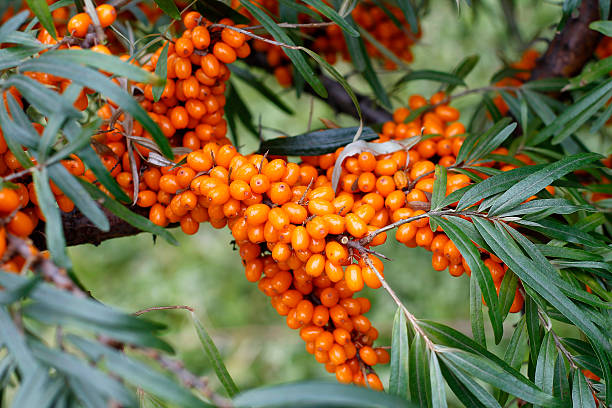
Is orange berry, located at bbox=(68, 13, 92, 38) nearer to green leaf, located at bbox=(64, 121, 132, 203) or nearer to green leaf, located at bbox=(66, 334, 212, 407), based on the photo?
green leaf, located at bbox=(64, 121, 132, 203)

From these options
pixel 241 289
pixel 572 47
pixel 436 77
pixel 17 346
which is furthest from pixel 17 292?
pixel 241 289

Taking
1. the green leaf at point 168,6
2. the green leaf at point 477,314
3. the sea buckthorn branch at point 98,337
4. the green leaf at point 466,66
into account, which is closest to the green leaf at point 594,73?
the green leaf at point 466,66

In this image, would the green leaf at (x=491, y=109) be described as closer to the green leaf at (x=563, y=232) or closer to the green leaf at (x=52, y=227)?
the green leaf at (x=563, y=232)

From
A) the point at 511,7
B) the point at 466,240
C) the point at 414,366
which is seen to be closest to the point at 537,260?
the point at 466,240

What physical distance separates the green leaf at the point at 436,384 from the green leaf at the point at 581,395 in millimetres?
200

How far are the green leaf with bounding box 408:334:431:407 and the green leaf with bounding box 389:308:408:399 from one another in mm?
25

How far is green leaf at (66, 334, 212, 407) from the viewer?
417 mm

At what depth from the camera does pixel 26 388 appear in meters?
0.42

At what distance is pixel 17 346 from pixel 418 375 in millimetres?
467

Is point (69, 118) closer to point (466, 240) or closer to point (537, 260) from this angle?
point (466, 240)

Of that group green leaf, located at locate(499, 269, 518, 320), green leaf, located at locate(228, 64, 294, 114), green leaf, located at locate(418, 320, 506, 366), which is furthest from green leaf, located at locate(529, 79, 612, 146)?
green leaf, located at locate(228, 64, 294, 114)

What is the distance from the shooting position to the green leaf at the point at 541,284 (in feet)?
2.04

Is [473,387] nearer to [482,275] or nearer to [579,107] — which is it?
[482,275]

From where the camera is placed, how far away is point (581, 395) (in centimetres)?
66
